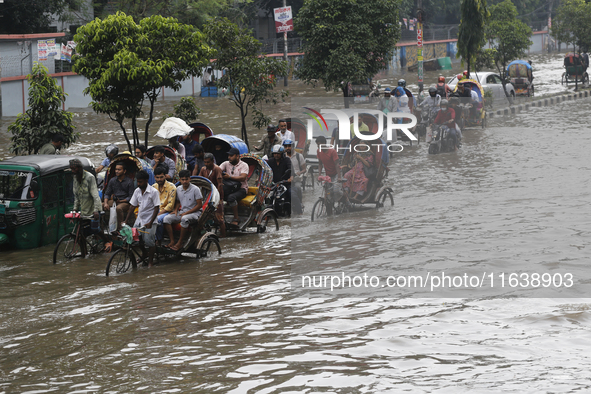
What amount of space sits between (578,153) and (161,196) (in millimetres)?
12445

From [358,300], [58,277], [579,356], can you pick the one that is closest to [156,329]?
[358,300]

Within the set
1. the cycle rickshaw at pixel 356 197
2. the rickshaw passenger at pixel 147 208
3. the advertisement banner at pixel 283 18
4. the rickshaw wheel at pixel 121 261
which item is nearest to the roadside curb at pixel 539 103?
the advertisement banner at pixel 283 18

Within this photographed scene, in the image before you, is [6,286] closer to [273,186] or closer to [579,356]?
[273,186]

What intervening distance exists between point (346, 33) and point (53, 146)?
11.1m

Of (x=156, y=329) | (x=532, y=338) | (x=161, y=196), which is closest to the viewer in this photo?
(x=532, y=338)

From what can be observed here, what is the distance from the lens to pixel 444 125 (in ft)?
65.9

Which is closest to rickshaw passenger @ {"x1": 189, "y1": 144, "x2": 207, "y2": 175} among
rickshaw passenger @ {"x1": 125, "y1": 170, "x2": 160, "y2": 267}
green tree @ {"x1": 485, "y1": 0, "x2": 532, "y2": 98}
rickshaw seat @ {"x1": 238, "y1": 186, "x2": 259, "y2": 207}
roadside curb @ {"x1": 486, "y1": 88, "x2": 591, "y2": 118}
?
rickshaw seat @ {"x1": 238, "y1": 186, "x2": 259, "y2": 207}

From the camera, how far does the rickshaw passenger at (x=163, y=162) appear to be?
38.8ft

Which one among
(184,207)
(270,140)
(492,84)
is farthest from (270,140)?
(492,84)

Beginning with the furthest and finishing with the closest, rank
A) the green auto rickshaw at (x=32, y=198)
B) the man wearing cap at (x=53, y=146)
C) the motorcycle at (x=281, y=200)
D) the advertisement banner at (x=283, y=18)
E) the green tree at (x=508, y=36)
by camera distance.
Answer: the advertisement banner at (x=283, y=18), the green tree at (x=508, y=36), the motorcycle at (x=281, y=200), the man wearing cap at (x=53, y=146), the green auto rickshaw at (x=32, y=198)

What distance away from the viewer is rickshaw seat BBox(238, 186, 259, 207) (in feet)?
40.9

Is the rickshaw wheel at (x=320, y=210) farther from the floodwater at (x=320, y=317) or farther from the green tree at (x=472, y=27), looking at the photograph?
the green tree at (x=472, y=27)

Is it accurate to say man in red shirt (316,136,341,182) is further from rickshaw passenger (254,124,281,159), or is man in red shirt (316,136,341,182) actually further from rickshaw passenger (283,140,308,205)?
rickshaw passenger (254,124,281,159)

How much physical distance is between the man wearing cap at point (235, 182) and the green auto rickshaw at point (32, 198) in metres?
2.35
